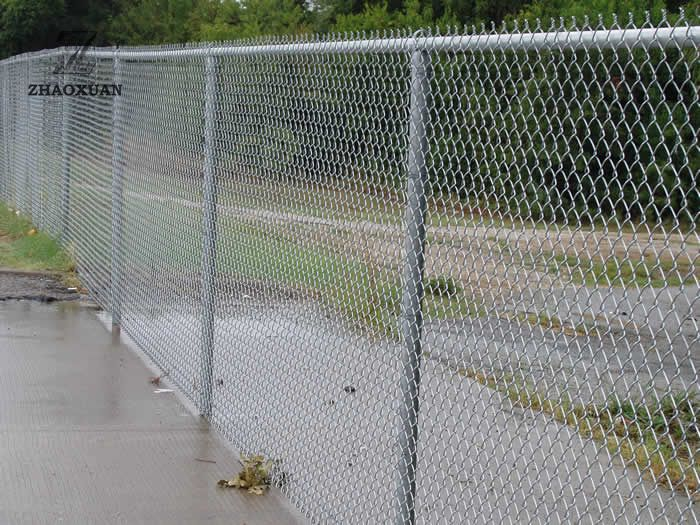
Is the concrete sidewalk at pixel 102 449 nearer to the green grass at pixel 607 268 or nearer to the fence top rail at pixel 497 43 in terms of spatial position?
the green grass at pixel 607 268

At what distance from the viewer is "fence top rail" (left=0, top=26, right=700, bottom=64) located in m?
2.68

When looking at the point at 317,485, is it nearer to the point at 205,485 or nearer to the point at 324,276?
the point at 205,485

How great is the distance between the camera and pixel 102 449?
18.5 feet

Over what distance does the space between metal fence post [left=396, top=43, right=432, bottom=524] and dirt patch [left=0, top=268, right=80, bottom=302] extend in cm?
648

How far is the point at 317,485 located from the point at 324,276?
996 mm

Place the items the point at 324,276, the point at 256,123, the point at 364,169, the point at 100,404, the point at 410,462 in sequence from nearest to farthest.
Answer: the point at 410,462 → the point at 364,169 → the point at 324,276 → the point at 256,123 → the point at 100,404

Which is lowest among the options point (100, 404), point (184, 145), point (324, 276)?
point (100, 404)

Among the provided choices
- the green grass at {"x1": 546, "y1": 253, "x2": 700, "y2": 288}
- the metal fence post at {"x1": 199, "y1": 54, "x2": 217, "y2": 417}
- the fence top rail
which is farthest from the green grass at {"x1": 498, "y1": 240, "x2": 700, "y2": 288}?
the metal fence post at {"x1": 199, "y1": 54, "x2": 217, "y2": 417}

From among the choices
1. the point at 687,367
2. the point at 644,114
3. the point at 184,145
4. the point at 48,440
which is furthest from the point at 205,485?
the point at 687,367

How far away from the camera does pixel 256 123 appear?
5.45 metres

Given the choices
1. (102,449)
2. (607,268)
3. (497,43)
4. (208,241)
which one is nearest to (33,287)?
(208,241)

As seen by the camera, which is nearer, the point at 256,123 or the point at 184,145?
the point at 256,123

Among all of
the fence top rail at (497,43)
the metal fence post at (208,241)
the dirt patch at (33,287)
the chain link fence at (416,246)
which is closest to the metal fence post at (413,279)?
the chain link fence at (416,246)

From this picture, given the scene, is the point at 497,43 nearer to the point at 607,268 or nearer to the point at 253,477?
the point at 607,268
